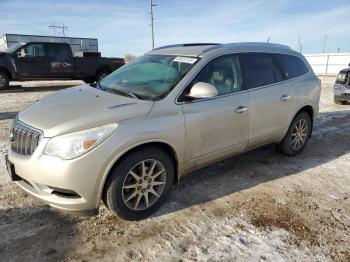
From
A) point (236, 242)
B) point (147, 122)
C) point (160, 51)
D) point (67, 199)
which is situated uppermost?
point (160, 51)

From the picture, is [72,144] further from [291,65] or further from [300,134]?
[300,134]

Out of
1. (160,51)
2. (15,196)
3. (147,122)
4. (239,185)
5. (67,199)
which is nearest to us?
(67,199)

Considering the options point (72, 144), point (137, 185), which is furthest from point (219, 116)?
point (72, 144)

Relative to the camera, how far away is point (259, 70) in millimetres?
4473

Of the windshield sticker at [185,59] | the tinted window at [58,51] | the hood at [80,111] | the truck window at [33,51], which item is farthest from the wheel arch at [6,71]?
the windshield sticker at [185,59]

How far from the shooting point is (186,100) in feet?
11.5

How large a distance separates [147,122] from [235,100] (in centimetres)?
133

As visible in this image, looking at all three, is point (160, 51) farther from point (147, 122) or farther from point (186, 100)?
point (147, 122)

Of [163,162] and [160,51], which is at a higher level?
[160,51]

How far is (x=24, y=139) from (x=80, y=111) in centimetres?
59

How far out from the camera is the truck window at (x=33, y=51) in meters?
13.5

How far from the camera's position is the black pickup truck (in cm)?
1319

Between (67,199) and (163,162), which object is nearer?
(67,199)

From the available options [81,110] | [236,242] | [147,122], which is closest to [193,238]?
[236,242]
